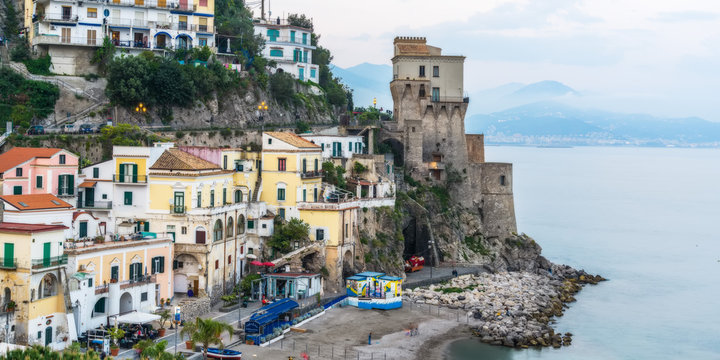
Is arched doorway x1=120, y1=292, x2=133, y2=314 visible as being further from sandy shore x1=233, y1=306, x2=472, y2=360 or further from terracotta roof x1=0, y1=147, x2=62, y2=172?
terracotta roof x1=0, y1=147, x2=62, y2=172

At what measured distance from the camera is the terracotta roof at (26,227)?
39.8 m

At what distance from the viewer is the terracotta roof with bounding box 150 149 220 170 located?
172 ft

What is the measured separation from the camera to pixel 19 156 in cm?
4938

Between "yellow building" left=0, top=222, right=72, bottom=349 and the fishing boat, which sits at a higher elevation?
"yellow building" left=0, top=222, right=72, bottom=349

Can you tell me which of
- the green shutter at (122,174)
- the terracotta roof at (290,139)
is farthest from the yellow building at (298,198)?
the green shutter at (122,174)

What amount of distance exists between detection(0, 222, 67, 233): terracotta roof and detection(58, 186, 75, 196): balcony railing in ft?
31.3

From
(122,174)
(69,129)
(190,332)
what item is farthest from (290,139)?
(190,332)

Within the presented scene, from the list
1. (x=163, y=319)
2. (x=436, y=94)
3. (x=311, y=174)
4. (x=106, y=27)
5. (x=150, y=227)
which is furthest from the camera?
(x=436, y=94)

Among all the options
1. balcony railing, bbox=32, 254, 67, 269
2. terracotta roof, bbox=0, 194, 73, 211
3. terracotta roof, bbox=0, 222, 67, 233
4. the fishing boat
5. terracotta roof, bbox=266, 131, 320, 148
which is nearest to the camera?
terracotta roof, bbox=0, 222, 67, 233

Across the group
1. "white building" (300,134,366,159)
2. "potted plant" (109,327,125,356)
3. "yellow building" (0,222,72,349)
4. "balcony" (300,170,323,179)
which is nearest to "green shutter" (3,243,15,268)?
"yellow building" (0,222,72,349)

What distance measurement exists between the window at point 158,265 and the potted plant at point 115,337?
5757 millimetres

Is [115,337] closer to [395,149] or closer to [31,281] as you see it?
[31,281]

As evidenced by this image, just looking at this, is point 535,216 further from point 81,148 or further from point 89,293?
point 89,293

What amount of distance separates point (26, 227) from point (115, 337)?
21.7 feet
